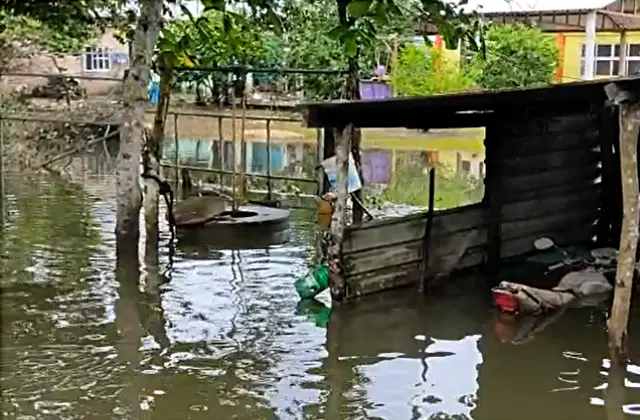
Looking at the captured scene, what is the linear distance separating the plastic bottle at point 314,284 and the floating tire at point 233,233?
2.97 metres

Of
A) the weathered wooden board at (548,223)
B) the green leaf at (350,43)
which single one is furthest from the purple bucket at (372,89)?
the green leaf at (350,43)

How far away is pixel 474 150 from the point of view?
2358 centimetres

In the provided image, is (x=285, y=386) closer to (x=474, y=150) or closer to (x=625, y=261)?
(x=625, y=261)

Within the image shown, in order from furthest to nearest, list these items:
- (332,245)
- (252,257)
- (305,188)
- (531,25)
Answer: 1. (531,25)
2. (305,188)
3. (252,257)
4. (332,245)

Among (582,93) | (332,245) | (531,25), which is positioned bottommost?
(332,245)

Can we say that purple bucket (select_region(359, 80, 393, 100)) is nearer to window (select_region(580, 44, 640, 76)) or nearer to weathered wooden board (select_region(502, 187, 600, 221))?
weathered wooden board (select_region(502, 187, 600, 221))

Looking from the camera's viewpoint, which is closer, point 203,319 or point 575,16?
point 203,319

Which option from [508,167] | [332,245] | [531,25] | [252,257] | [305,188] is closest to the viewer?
[332,245]

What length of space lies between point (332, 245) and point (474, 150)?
612 inches

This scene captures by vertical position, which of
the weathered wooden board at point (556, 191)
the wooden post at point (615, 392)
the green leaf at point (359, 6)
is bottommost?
the wooden post at point (615, 392)

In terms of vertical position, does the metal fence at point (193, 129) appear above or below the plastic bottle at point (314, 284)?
above

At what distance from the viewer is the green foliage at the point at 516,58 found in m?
21.6

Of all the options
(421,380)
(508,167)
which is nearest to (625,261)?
(421,380)

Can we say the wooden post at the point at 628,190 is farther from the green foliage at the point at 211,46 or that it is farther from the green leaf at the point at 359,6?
the green leaf at the point at 359,6
